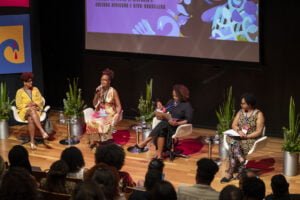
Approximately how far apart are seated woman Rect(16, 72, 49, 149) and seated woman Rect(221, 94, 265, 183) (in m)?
2.83

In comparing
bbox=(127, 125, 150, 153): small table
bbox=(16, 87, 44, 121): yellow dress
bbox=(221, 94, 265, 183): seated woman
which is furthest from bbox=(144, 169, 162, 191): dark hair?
bbox=(16, 87, 44, 121): yellow dress

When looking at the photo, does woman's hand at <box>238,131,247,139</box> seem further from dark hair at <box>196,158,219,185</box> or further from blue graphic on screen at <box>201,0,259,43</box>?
dark hair at <box>196,158,219,185</box>

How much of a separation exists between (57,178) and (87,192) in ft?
3.98

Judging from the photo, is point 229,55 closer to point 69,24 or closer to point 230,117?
point 230,117

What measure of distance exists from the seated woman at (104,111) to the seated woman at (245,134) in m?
1.84

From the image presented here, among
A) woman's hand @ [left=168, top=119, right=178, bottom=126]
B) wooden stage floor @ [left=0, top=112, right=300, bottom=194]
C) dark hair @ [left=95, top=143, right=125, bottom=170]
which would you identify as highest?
woman's hand @ [left=168, top=119, right=178, bottom=126]

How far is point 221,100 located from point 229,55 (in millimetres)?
736

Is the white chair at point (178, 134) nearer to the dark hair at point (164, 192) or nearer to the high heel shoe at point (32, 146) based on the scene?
the high heel shoe at point (32, 146)

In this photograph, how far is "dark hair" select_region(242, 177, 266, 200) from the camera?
4.65 meters

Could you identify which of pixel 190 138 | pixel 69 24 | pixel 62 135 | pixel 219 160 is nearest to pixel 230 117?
pixel 219 160

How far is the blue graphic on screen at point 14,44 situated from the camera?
9.52 meters

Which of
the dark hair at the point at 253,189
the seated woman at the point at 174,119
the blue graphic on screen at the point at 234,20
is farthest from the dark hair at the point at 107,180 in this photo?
the blue graphic on screen at the point at 234,20

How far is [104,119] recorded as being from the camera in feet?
28.0

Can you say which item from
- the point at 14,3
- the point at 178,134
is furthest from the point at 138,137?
the point at 14,3
